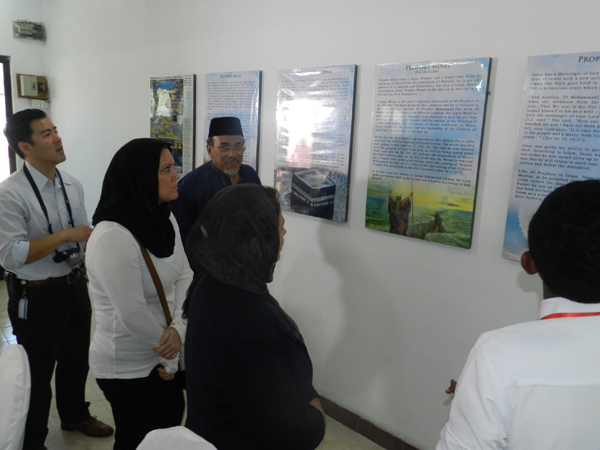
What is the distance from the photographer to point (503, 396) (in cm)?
77

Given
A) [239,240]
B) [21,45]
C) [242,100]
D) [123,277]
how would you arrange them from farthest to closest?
[21,45], [242,100], [123,277], [239,240]

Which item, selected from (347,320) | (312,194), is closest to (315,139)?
(312,194)

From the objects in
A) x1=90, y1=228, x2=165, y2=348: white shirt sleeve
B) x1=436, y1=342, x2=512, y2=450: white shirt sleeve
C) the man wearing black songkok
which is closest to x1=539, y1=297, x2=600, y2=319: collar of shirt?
x1=436, y1=342, x2=512, y2=450: white shirt sleeve

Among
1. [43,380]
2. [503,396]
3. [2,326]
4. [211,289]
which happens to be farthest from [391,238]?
[2,326]

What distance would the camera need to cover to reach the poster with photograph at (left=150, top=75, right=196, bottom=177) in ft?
10.4

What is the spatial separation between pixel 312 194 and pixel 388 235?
0.51 metres

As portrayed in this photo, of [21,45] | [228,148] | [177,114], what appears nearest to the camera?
[228,148]

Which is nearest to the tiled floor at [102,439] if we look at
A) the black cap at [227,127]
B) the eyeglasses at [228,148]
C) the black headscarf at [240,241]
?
the black headscarf at [240,241]

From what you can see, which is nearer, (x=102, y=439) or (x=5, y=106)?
(x=102, y=439)

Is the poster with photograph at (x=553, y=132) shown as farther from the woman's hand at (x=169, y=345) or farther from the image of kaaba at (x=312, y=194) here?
the woman's hand at (x=169, y=345)

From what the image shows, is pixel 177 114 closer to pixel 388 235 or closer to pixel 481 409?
pixel 388 235

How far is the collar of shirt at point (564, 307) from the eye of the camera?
79cm

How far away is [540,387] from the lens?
2.50 ft

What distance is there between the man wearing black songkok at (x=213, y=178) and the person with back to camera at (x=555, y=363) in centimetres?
193
